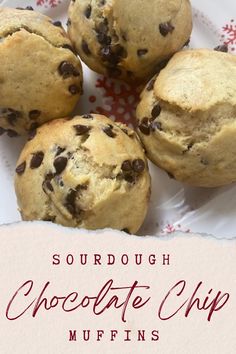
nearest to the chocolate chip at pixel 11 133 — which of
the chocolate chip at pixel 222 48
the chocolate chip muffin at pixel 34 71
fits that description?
the chocolate chip muffin at pixel 34 71

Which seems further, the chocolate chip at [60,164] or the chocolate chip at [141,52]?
the chocolate chip at [141,52]

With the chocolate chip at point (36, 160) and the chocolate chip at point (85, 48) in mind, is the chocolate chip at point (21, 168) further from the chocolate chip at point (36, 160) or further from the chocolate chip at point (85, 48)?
the chocolate chip at point (85, 48)

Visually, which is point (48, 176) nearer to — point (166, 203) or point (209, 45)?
point (166, 203)

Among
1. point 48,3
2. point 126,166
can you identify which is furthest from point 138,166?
point 48,3

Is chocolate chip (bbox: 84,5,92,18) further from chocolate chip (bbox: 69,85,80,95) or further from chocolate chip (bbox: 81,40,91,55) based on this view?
chocolate chip (bbox: 69,85,80,95)

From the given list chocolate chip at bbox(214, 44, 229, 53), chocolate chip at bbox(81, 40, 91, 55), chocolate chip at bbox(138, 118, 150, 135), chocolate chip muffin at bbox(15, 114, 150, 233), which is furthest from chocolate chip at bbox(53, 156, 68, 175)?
chocolate chip at bbox(214, 44, 229, 53)
